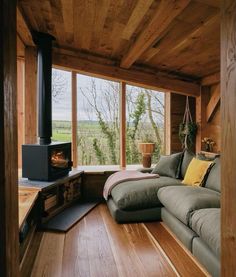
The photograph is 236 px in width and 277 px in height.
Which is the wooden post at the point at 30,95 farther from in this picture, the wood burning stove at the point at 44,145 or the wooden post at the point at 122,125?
the wooden post at the point at 122,125

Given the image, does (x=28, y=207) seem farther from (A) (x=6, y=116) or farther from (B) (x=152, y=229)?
(A) (x=6, y=116)

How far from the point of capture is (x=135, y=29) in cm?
344

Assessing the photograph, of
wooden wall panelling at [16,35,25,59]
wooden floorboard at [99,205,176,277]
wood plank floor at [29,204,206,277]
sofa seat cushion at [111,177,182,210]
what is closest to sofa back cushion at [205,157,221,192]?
sofa seat cushion at [111,177,182,210]

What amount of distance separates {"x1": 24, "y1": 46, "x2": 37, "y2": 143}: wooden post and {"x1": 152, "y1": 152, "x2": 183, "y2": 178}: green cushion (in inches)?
84.0

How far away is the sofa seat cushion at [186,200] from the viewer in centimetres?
278

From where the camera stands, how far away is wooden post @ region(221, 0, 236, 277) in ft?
3.13

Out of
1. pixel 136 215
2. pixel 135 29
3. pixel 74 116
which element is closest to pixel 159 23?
pixel 135 29

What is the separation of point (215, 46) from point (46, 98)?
2525 millimetres

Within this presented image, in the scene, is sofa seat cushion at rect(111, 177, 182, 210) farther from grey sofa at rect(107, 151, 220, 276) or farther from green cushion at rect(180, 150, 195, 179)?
green cushion at rect(180, 150, 195, 179)

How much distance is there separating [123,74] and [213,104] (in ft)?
5.85

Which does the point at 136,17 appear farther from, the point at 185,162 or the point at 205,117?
the point at 205,117

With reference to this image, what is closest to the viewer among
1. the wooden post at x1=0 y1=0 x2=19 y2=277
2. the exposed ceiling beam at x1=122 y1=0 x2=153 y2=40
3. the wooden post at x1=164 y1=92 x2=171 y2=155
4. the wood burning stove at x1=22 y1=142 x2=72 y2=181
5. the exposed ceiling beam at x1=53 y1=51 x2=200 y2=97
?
the wooden post at x1=0 y1=0 x2=19 y2=277

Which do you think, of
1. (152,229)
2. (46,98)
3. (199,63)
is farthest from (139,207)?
(199,63)

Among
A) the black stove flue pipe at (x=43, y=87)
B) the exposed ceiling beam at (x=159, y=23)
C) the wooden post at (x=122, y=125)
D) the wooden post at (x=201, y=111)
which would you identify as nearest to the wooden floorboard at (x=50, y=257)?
the black stove flue pipe at (x=43, y=87)
